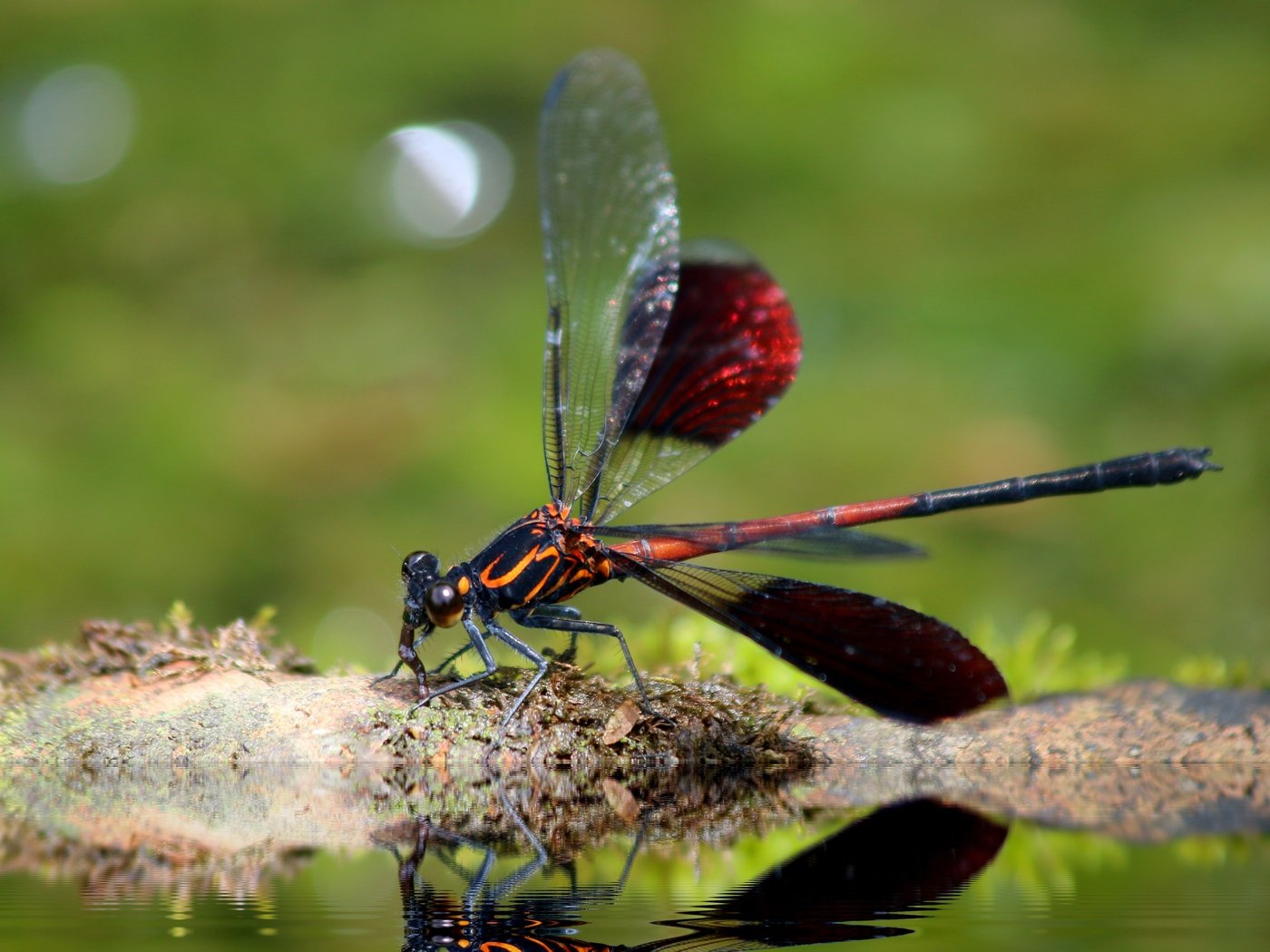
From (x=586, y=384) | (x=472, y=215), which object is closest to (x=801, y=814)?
(x=586, y=384)

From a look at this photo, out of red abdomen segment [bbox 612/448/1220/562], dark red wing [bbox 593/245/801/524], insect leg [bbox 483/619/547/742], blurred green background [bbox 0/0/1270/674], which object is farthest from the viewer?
blurred green background [bbox 0/0/1270/674]

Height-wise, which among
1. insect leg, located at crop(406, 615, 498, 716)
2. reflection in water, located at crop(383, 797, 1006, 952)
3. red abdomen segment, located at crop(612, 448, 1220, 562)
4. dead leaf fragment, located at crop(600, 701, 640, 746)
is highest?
red abdomen segment, located at crop(612, 448, 1220, 562)

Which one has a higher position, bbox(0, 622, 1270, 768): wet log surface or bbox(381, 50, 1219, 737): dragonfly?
bbox(381, 50, 1219, 737): dragonfly

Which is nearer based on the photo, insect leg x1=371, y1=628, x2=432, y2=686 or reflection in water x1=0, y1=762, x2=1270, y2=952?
reflection in water x1=0, y1=762, x2=1270, y2=952

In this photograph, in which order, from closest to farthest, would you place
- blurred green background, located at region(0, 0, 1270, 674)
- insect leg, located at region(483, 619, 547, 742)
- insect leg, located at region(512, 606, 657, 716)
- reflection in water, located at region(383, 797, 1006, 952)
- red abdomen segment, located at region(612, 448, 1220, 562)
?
1. reflection in water, located at region(383, 797, 1006, 952)
2. insect leg, located at region(483, 619, 547, 742)
3. insect leg, located at region(512, 606, 657, 716)
4. red abdomen segment, located at region(612, 448, 1220, 562)
5. blurred green background, located at region(0, 0, 1270, 674)

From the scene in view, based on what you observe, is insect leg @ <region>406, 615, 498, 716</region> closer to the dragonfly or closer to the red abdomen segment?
the dragonfly

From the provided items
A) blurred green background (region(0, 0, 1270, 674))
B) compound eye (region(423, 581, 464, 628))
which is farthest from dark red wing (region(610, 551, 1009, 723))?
blurred green background (region(0, 0, 1270, 674))

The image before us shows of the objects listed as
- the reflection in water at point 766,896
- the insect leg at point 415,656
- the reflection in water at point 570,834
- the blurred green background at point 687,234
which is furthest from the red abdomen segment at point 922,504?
the blurred green background at point 687,234

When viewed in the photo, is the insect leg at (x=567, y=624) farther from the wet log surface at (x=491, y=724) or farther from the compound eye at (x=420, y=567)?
the compound eye at (x=420, y=567)
